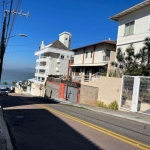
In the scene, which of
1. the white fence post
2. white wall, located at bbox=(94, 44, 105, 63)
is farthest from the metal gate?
the white fence post

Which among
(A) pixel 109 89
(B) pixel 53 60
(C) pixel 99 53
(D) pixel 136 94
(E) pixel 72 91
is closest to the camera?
(D) pixel 136 94

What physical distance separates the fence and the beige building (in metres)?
11.2

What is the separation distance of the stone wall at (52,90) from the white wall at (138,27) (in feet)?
53.9

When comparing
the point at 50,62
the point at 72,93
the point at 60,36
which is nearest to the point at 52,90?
the point at 72,93

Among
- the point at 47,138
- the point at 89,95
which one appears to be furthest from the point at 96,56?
the point at 47,138

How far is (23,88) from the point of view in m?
76.2

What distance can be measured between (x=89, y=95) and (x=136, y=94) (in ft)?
32.0

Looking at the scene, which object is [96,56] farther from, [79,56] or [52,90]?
[52,90]

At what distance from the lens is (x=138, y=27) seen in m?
23.6

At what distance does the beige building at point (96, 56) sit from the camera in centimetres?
3192

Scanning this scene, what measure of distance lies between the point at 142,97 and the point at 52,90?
28460 millimetres

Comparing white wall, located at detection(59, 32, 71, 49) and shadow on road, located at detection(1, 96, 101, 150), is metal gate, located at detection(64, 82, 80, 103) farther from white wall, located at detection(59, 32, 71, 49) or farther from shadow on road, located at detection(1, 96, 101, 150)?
white wall, located at detection(59, 32, 71, 49)

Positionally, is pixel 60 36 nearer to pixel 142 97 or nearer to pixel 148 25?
pixel 148 25

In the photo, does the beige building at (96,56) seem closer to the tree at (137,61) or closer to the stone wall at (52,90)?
the stone wall at (52,90)
